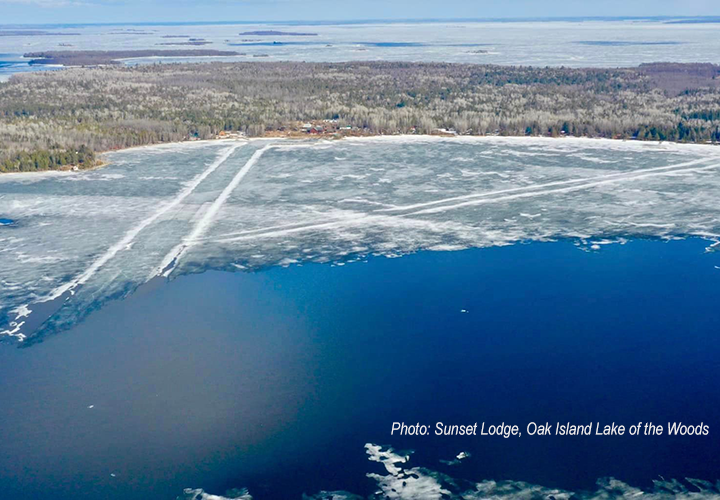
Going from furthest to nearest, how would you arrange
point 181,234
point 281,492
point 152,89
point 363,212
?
1. point 152,89
2. point 363,212
3. point 181,234
4. point 281,492

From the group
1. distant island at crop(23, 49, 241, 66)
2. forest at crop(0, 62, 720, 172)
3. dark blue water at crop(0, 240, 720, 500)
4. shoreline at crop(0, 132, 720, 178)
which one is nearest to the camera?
dark blue water at crop(0, 240, 720, 500)

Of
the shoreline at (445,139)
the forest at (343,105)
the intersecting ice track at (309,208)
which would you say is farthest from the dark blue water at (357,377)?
the forest at (343,105)

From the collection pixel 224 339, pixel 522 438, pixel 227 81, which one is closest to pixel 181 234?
pixel 224 339

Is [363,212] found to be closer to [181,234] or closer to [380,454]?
[181,234]

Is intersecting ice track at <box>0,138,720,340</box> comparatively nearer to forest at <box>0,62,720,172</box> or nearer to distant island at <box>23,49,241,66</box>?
forest at <box>0,62,720,172</box>

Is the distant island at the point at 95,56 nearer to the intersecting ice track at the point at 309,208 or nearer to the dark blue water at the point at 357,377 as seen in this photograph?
the intersecting ice track at the point at 309,208

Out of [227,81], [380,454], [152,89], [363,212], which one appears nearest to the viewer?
[380,454]

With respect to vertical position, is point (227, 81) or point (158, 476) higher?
point (227, 81)

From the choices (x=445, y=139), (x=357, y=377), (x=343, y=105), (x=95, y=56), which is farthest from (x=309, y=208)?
(x=95, y=56)

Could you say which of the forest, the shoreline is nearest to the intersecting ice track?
the shoreline
